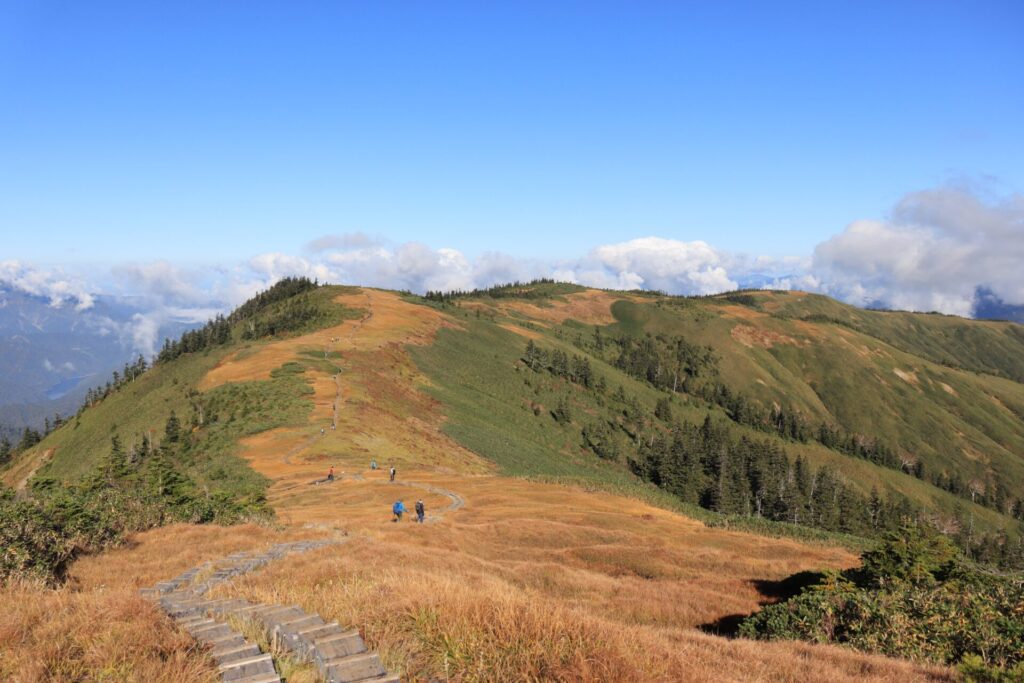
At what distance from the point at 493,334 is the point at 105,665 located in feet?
509

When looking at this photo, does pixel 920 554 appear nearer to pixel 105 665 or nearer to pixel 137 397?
pixel 105 665

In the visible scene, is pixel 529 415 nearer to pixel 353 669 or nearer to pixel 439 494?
pixel 439 494

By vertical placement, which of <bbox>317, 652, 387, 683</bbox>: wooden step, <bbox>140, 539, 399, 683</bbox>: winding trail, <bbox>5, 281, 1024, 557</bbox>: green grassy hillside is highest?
<bbox>317, 652, 387, 683</bbox>: wooden step

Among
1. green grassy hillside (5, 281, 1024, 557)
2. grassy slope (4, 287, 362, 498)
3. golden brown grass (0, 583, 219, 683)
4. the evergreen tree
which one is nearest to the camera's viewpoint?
golden brown grass (0, 583, 219, 683)

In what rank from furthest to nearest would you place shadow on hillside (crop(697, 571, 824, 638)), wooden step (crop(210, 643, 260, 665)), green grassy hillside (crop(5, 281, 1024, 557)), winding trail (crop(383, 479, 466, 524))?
green grassy hillside (crop(5, 281, 1024, 557)), winding trail (crop(383, 479, 466, 524)), shadow on hillside (crop(697, 571, 824, 638)), wooden step (crop(210, 643, 260, 665))

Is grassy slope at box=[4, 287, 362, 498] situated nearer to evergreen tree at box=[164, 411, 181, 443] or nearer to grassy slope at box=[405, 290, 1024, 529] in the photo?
evergreen tree at box=[164, 411, 181, 443]

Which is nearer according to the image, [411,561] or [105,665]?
[105,665]

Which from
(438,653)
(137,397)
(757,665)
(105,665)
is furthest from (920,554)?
(137,397)

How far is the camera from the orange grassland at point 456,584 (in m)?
7.16

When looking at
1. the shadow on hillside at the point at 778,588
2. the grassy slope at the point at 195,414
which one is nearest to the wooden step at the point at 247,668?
the shadow on hillside at the point at 778,588

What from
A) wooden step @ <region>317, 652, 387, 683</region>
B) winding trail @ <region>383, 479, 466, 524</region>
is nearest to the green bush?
wooden step @ <region>317, 652, 387, 683</region>

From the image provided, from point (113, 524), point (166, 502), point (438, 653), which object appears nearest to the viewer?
point (438, 653)

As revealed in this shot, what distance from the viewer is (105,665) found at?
260 inches

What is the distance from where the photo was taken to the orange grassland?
7164mm
